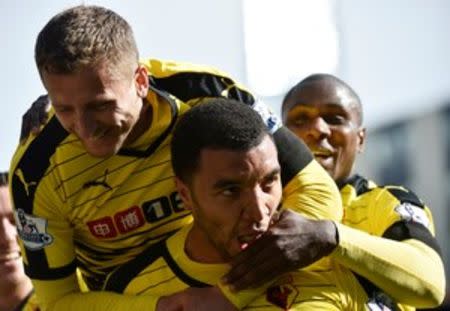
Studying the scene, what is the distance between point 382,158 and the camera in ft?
69.6

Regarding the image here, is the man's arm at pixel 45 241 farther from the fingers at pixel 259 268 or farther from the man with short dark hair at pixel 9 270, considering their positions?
the man with short dark hair at pixel 9 270

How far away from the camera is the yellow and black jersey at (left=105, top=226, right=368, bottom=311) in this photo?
352 centimetres

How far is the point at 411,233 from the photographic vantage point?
4051mm

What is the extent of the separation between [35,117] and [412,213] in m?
1.32

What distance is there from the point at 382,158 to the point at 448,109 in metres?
1.29

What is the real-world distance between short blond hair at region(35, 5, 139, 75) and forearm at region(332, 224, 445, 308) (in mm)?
783

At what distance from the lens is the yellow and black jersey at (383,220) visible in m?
3.66

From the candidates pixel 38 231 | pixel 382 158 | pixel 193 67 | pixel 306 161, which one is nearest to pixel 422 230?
pixel 306 161

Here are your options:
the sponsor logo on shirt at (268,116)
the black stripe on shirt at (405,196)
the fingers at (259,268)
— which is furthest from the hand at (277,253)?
the black stripe on shirt at (405,196)

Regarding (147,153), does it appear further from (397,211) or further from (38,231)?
(397,211)

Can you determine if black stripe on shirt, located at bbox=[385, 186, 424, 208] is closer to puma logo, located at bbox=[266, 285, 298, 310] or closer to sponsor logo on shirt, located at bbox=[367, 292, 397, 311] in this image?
sponsor logo on shirt, located at bbox=[367, 292, 397, 311]

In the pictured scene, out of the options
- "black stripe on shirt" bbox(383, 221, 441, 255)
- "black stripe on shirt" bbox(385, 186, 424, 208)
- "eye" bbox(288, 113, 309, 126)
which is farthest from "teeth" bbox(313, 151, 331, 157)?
"black stripe on shirt" bbox(383, 221, 441, 255)

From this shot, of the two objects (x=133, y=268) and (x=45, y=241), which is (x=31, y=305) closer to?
(x=45, y=241)

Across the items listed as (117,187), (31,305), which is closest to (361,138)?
(31,305)
